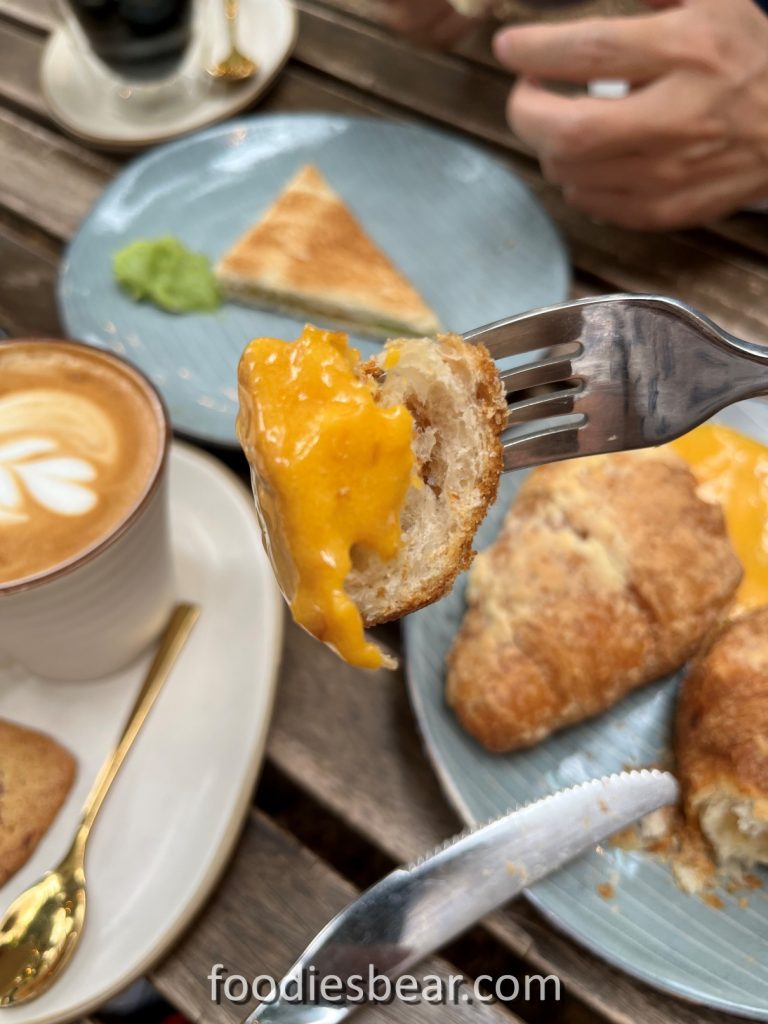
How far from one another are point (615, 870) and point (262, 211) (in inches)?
60.4

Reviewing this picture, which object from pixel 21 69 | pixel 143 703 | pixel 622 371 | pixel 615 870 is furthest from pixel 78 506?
pixel 21 69

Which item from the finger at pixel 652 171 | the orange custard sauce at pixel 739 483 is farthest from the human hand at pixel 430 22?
the orange custard sauce at pixel 739 483

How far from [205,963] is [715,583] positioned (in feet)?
2.75

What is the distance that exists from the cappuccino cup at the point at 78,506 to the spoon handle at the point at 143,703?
5cm

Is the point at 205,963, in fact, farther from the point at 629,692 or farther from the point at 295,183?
the point at 295,183

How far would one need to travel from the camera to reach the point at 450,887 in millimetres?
894

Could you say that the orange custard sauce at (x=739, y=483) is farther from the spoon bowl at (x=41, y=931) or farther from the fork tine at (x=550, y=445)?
the spoon bowl at (x=41, y=931)

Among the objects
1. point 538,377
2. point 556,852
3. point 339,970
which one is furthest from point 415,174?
point 339,970

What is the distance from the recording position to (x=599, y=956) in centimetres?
90

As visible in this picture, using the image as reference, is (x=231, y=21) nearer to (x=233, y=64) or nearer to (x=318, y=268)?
(x=233, y=64)

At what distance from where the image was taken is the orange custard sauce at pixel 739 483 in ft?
4.06

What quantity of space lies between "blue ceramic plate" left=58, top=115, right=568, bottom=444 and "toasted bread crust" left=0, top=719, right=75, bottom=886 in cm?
58

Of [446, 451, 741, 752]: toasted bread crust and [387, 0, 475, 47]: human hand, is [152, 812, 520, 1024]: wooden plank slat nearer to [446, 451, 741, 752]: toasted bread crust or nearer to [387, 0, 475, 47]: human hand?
[446, 451, 741, 752]: toasted bread crust

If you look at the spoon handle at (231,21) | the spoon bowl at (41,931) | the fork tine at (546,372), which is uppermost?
the spoon handle at (231,21)
